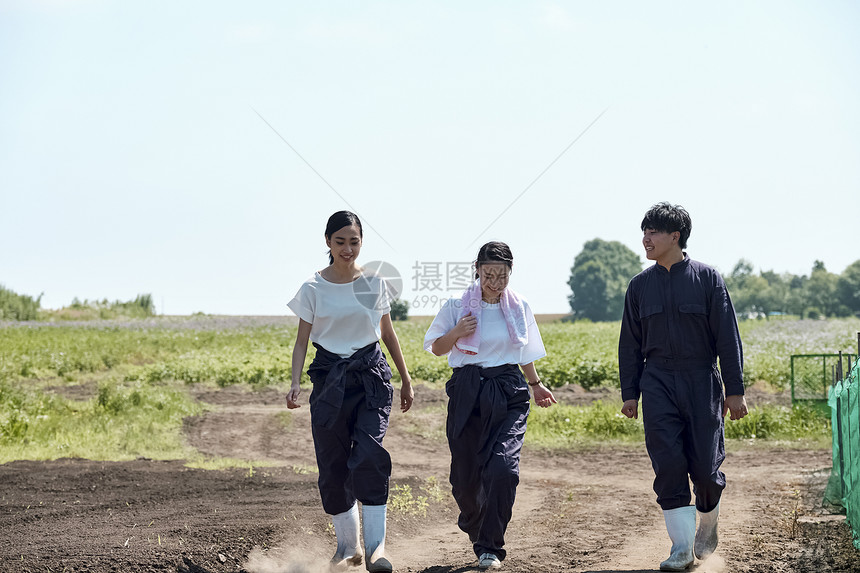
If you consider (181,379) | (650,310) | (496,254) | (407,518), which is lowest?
(407,518)

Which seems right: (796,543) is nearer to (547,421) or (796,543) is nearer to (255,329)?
(547,421)

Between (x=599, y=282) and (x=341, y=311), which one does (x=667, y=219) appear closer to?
(x=341, y=311)

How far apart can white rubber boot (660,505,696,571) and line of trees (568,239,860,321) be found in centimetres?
7071

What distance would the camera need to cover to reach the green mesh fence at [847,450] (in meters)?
5.68

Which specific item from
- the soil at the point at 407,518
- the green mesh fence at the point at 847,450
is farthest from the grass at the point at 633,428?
the green mesh fence at the point at 847,450

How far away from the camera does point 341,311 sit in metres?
4.83

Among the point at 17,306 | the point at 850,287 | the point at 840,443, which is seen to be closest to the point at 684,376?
the point at 840,443

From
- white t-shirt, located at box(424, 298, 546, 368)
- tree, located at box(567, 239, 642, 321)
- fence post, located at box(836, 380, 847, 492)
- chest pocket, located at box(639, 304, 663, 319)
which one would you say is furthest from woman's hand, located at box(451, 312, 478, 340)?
tree, located at box(567, 239, 642, 321)

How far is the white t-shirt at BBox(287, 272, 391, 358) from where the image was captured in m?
4.84

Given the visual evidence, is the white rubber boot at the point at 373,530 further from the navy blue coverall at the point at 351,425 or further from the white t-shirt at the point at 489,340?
the white t-shirt at the point at 489,340

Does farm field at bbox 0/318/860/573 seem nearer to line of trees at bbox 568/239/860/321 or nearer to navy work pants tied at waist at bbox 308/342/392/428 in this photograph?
navy work pants tied at waist at bbox 308/342/392/428

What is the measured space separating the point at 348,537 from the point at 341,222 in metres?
1.80

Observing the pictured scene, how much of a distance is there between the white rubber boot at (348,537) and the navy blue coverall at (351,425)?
5cm

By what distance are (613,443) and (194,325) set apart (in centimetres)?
2705
